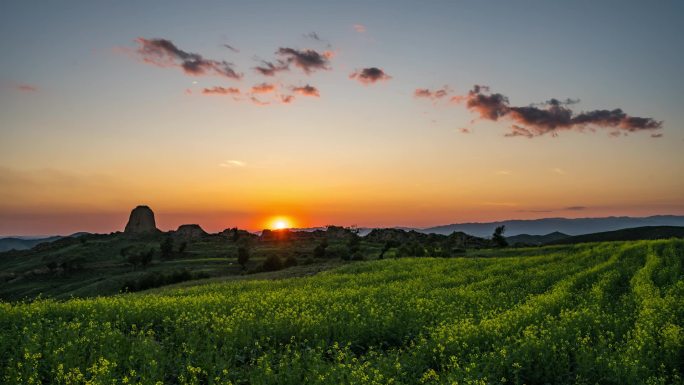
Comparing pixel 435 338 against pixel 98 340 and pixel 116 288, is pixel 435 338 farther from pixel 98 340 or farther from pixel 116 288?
pixel 116 288

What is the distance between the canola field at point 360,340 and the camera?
9258 millimetres

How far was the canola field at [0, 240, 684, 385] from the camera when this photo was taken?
926 centimetres

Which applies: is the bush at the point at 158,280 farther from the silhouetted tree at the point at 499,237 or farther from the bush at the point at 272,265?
the silhouetted tree at the point at 499,237

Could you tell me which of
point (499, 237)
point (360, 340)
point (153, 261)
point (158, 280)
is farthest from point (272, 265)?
point (360, 340)

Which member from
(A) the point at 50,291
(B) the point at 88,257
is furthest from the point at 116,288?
(B) the point at 88,257

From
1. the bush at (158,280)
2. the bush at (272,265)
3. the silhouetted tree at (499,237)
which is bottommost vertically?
the bush at (158,280)

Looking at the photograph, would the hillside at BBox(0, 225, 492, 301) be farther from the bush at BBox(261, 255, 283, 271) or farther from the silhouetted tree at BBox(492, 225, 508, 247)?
the silhouetted tree at BBox(492, 225, 508, 247)

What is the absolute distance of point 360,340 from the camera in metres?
12.6

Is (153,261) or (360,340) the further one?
(153,261)

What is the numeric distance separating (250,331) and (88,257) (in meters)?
144

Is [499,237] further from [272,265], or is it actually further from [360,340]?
[360,340]

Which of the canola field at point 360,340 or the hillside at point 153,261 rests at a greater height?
the canola field at point 360,340

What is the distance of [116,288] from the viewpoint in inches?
3007

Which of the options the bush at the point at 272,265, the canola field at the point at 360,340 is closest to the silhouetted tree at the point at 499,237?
the bush at the point at 272,265
